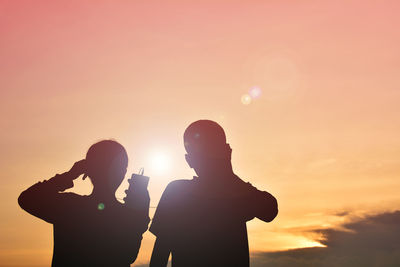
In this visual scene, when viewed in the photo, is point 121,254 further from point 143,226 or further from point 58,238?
point 58,238

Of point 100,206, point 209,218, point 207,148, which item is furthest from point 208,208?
point 100,206

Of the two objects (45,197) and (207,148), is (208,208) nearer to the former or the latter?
(207,148)

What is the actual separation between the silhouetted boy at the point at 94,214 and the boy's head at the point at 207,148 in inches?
43.2

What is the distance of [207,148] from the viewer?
614cm

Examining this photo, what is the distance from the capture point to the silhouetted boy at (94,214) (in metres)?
6.32

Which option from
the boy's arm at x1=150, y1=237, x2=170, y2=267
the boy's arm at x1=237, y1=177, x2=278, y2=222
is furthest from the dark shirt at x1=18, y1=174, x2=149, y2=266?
the boy's arm at x1=237, y1=177, x2=278, y2=222

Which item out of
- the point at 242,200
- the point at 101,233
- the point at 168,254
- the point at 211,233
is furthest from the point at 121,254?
the point at 242,200

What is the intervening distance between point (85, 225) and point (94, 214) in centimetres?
20

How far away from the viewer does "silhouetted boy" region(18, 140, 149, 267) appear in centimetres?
632

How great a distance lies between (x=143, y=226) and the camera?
6.59 meters

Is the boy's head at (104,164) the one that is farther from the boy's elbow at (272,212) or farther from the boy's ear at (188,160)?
the boy's elbow at (272,212)

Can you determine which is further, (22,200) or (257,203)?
(22,200)

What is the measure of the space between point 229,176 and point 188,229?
91 centimetres

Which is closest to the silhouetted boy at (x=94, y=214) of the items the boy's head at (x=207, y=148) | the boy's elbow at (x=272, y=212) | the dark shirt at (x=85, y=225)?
the dark shirt at (x=85, y=225)
